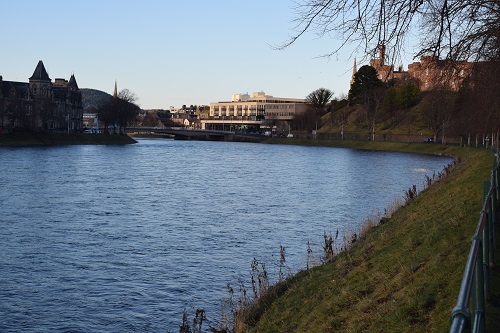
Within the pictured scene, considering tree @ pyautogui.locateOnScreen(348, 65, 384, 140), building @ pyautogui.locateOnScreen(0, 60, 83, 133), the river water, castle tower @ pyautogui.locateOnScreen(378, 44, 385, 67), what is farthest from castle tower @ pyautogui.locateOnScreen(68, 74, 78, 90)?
castle tower @ pyautogui.locateOnScreen(378, 44, 385, 67)

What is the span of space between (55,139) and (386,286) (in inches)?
4806

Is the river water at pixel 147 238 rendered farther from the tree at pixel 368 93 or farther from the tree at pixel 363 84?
the tree at pixel 363 84

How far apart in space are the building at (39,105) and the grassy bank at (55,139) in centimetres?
310

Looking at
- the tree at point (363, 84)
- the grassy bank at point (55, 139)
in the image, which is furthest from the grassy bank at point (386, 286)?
the tree at point (363, 84)

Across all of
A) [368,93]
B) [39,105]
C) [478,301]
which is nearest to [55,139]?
[39,105]

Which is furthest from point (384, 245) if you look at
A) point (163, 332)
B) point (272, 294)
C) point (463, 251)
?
point (163, 332)

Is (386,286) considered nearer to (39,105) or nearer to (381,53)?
(381,53)

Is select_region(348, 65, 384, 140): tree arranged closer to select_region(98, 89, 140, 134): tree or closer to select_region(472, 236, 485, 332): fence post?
select_region(98, 89, 140, 134): tree

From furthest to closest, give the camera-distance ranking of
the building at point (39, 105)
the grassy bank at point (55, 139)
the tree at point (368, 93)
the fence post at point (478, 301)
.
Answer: the tree at point (368, 93), the building at point (39, 105), the grassy bank at point (55, 139), the fence post at point (478, 301)

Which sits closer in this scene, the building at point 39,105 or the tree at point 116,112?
the building at point 39,105

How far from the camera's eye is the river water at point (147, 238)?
709 inches

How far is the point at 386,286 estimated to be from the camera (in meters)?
12.5

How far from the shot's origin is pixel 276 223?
31.8 metres

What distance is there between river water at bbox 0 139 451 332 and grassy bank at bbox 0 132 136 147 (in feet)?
194
